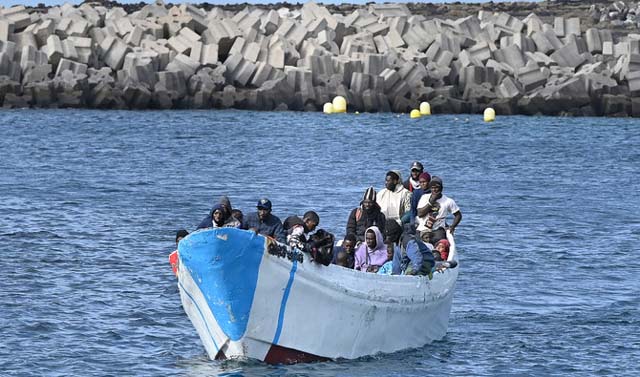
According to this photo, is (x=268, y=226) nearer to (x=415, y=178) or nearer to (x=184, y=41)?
(x=415, y=178)

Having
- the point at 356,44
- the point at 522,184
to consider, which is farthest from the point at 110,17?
the point at 522,184

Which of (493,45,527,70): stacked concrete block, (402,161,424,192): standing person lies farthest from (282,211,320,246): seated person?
(493,45,527,70): stacked concrete block

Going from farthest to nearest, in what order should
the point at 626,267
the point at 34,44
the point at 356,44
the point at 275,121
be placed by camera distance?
the point at 356,44 → the point at 34,44 → the point at 275,121 → the point at 626,267

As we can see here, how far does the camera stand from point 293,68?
74.8 m

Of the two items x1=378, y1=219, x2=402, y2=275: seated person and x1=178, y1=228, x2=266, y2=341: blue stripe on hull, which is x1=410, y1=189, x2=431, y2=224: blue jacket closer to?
x1=378, y1=219, x2=402, y2=275: seated person

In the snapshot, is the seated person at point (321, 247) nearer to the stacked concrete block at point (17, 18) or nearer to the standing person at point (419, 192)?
the standing person at point (419, 192)

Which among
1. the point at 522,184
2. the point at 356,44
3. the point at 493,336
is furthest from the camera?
the point at 356,44

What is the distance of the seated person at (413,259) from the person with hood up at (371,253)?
302 mm

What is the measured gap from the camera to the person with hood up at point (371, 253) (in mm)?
20656

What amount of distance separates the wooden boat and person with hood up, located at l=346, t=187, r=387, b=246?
6.68ft

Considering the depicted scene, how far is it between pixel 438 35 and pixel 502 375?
6483 centimetres

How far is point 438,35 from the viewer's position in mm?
83500

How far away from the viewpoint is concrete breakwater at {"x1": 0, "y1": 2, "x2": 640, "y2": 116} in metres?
71.9

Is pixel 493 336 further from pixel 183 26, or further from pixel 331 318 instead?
pixel 183 26
